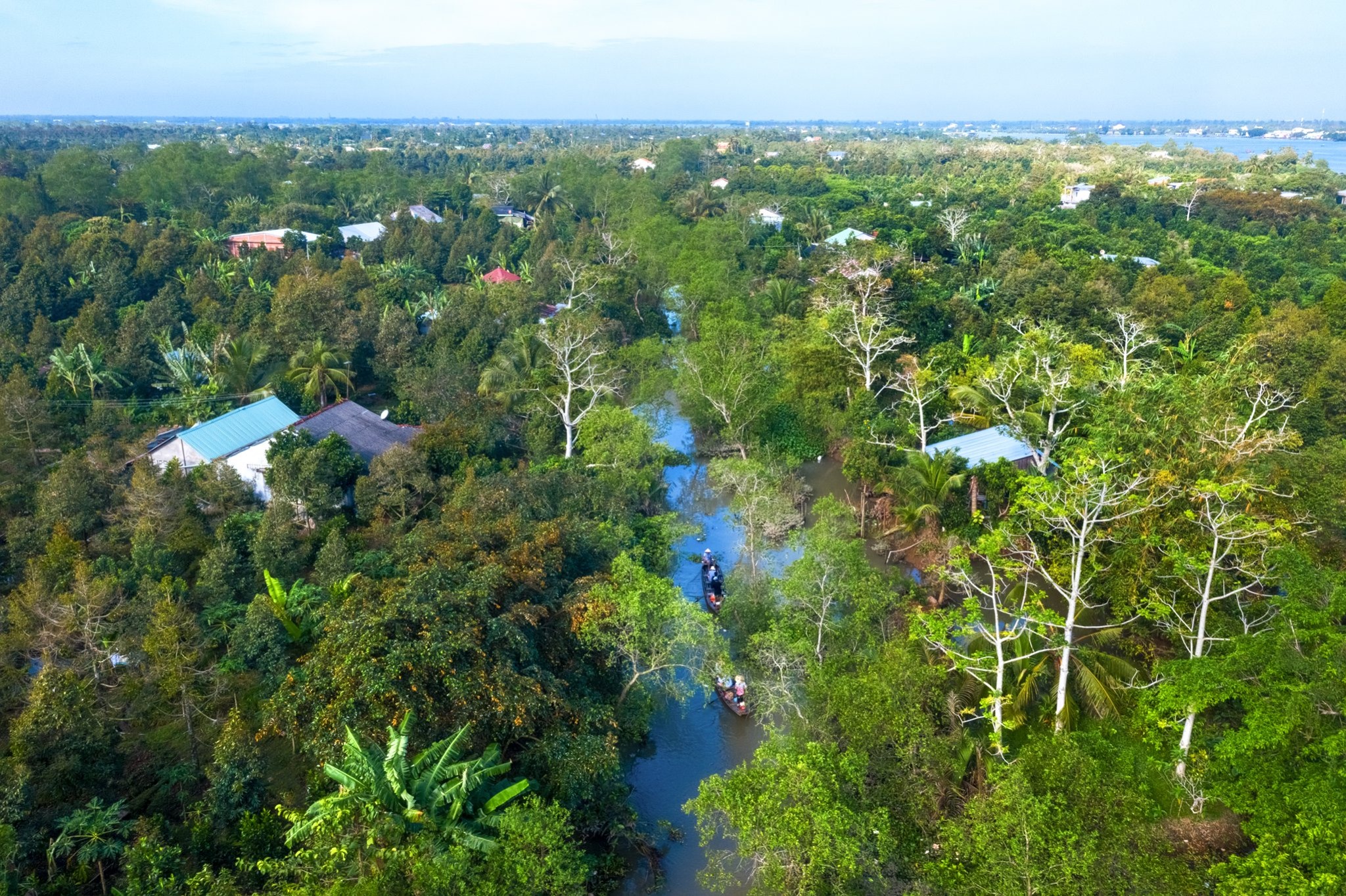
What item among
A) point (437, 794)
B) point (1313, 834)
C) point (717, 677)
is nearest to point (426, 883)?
point (437, 794)

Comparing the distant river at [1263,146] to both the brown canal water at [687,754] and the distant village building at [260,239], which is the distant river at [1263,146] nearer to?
the distant village building at [260,239]

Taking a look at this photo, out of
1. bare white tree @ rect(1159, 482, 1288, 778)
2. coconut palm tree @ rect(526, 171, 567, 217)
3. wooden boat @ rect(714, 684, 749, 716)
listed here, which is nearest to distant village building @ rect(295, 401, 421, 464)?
wooden boat @ rect(714, 684, 749, 716)

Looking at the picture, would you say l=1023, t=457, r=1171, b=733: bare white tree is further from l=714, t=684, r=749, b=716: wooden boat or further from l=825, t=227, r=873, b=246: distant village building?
l=825, t=227, r=873, b=246: distant village building

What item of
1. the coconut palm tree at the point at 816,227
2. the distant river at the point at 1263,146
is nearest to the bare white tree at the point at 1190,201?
the coconut palm tree at the point at 816,227

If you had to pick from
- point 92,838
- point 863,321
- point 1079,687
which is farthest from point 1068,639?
point 863,321

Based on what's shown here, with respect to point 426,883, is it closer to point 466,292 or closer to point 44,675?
point 44,675
